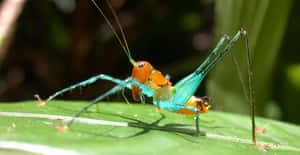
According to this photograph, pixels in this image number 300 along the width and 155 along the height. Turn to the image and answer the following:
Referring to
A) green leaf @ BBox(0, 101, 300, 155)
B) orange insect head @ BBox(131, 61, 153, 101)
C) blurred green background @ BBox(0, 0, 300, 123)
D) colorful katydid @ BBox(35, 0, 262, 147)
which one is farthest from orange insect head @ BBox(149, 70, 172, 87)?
blurred green background @ BBox(0, 0, 300, 123)

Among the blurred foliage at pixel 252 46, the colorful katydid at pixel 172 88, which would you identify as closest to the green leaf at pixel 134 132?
the colorful katydid at pixel 172 88

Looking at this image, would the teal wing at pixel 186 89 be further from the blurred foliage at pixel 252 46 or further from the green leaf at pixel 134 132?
the blurred foliage at pixel 252 46

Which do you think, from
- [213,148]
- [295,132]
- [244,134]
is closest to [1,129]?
[213,148]

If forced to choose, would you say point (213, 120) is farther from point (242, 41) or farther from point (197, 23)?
point (197, 23)

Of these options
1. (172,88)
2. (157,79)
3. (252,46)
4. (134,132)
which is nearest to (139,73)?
(157,79)

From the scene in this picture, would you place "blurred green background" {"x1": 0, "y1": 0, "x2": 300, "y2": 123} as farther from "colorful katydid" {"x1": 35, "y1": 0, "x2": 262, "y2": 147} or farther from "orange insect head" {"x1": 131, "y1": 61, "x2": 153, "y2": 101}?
"orange insect head" {"x1": 131, "y1": 61, "x2": 153, "y2": 101}
